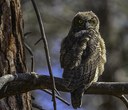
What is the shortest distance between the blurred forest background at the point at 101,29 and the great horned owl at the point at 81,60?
6.81 meters

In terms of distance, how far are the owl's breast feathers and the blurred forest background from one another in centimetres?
684

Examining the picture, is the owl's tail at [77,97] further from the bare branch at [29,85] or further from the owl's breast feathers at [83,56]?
the bare branch at [29,85]

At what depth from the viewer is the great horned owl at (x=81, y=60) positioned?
509 cm

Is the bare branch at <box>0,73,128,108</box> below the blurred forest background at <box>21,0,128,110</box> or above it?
above

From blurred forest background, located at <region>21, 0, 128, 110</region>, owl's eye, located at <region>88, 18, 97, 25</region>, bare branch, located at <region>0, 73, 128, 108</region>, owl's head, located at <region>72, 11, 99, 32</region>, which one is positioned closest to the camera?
bare branch, located at <region>0, 73, 128, 108</region>

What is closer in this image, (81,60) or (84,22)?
(81,60)

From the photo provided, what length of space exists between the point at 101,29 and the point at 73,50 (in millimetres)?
8397

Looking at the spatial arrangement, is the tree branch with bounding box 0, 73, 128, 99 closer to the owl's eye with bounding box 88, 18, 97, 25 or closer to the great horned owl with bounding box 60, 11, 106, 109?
the great horned owl with bounding box 60, 11, 106, 109

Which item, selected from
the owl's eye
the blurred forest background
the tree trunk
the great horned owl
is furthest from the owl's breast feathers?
the blurred forest background

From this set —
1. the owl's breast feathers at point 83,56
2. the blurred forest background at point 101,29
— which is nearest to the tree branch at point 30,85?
the owl's breast feathers at point 83,56

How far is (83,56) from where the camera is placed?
210 inches

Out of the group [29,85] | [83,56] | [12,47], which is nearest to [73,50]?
[83,56]

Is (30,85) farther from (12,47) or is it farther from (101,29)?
(101,29)

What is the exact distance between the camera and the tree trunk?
4.81m
